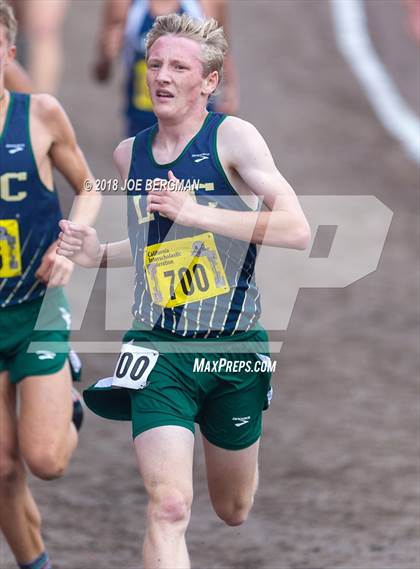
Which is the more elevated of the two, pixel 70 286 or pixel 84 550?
pixel 84 550

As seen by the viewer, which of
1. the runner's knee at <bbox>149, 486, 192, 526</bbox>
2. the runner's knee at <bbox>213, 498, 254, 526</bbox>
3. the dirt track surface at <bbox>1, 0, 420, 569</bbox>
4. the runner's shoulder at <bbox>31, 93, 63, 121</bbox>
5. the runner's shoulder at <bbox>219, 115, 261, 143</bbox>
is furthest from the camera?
the dirt track surface at <bbox>1, 0, 420, 569</bbox>

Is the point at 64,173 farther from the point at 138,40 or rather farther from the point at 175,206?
the point at 138,40

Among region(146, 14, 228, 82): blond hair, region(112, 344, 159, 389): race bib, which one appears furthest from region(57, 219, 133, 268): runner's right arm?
region(146, 14, 228, 82): blond hair

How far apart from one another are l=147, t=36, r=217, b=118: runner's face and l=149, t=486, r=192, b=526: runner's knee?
144cm

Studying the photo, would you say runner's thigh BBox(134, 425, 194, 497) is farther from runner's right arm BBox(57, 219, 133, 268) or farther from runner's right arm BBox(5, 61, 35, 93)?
runner's right arm BBox(5, 61, 35, 93)

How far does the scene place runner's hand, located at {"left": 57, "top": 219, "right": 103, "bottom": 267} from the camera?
5.51m

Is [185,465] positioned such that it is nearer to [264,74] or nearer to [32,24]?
[32,24]

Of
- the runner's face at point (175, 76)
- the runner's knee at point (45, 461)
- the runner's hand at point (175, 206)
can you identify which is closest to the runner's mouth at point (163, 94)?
the runner's face at point (175, 76)

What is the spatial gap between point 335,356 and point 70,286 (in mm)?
2411

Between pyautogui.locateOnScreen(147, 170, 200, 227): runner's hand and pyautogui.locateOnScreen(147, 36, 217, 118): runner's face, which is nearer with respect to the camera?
pyautogui.locateOnScreen(147, 170, 200, 227): runner's hand

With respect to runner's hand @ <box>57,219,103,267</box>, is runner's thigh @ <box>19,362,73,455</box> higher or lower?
lower

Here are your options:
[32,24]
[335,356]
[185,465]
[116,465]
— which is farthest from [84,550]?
[32,24]

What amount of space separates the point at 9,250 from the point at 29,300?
255 mm

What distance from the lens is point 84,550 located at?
6.86 m
